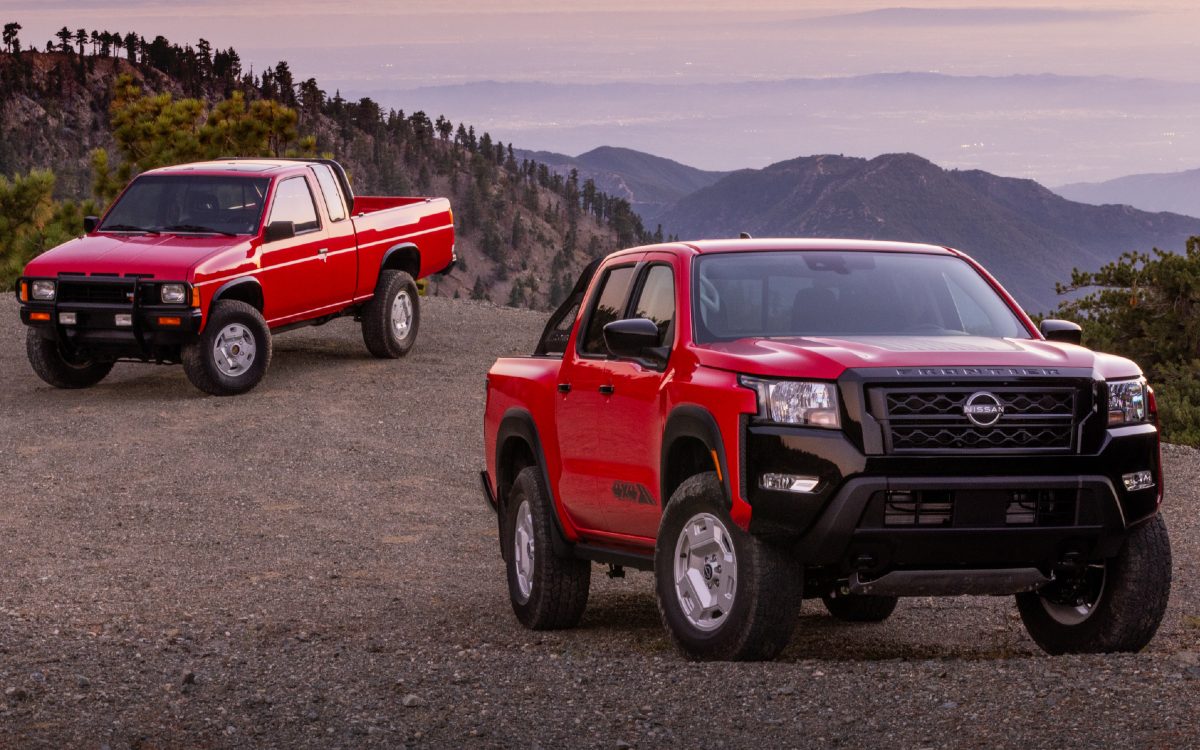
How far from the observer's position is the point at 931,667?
6.50 m

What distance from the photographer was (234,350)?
17797 millimetres

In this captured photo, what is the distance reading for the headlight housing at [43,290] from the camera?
56.6 feet

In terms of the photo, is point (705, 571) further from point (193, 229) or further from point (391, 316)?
point (391, 316)

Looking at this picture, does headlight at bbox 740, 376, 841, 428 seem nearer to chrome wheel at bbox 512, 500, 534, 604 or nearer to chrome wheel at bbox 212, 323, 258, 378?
chrome wheel at bbox 512, 500, 534, 604

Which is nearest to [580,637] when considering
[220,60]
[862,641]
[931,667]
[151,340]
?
[862,641]

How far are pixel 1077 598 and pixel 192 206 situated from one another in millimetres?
12713

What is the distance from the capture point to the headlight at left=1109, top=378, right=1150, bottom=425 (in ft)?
21.8

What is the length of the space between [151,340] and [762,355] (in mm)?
11643

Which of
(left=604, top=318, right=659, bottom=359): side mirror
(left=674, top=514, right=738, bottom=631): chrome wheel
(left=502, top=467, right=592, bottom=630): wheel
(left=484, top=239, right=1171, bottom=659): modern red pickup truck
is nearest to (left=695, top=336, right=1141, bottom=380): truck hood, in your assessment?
(left=484, top=239, right=1171, bottom=659): modern red pickup truck

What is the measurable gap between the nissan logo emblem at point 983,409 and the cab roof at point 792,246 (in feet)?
5.38

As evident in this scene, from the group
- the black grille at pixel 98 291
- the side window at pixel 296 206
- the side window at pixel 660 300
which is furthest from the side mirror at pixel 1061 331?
the side window at pixel 296 206

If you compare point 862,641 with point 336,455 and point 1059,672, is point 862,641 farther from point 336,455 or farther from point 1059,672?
point 336,455

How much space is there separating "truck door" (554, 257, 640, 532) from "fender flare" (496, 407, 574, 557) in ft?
0.52

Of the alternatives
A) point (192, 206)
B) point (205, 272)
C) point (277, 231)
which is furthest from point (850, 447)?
point (192, 206)
